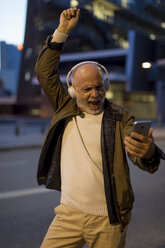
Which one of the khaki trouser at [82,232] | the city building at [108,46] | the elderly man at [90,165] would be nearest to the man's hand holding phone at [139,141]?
the elderly man at [90,165]

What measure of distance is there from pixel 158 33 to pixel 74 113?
73.8 m

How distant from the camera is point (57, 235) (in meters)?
1.79

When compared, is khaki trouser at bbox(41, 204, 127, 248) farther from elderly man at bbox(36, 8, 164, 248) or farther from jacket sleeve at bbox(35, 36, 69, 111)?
jacket sleeve at bbox(35, 36, 69, 111)

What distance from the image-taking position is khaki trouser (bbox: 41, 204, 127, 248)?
174 cm

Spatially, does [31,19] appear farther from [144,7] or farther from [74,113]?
[144,7]

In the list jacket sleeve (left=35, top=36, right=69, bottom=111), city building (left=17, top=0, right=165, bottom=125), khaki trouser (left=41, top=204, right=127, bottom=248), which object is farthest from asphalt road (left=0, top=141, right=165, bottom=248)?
city building (left=17, top=0, right=165, bottom=125)

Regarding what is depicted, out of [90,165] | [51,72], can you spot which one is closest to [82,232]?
[90,165]

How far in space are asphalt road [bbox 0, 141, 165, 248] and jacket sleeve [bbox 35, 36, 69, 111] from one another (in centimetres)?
219

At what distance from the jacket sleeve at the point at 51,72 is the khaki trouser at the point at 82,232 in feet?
2.48

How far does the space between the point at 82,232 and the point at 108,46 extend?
56837 millimetres

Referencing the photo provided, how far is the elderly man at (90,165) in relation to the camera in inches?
68.5

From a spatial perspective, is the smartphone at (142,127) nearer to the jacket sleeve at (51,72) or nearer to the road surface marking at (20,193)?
the jacket sleeve at (51,72)

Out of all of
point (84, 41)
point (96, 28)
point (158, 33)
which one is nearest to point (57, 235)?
point (84, 41)

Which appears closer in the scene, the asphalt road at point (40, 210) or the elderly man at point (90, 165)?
the elderly man at point (90, 165)
